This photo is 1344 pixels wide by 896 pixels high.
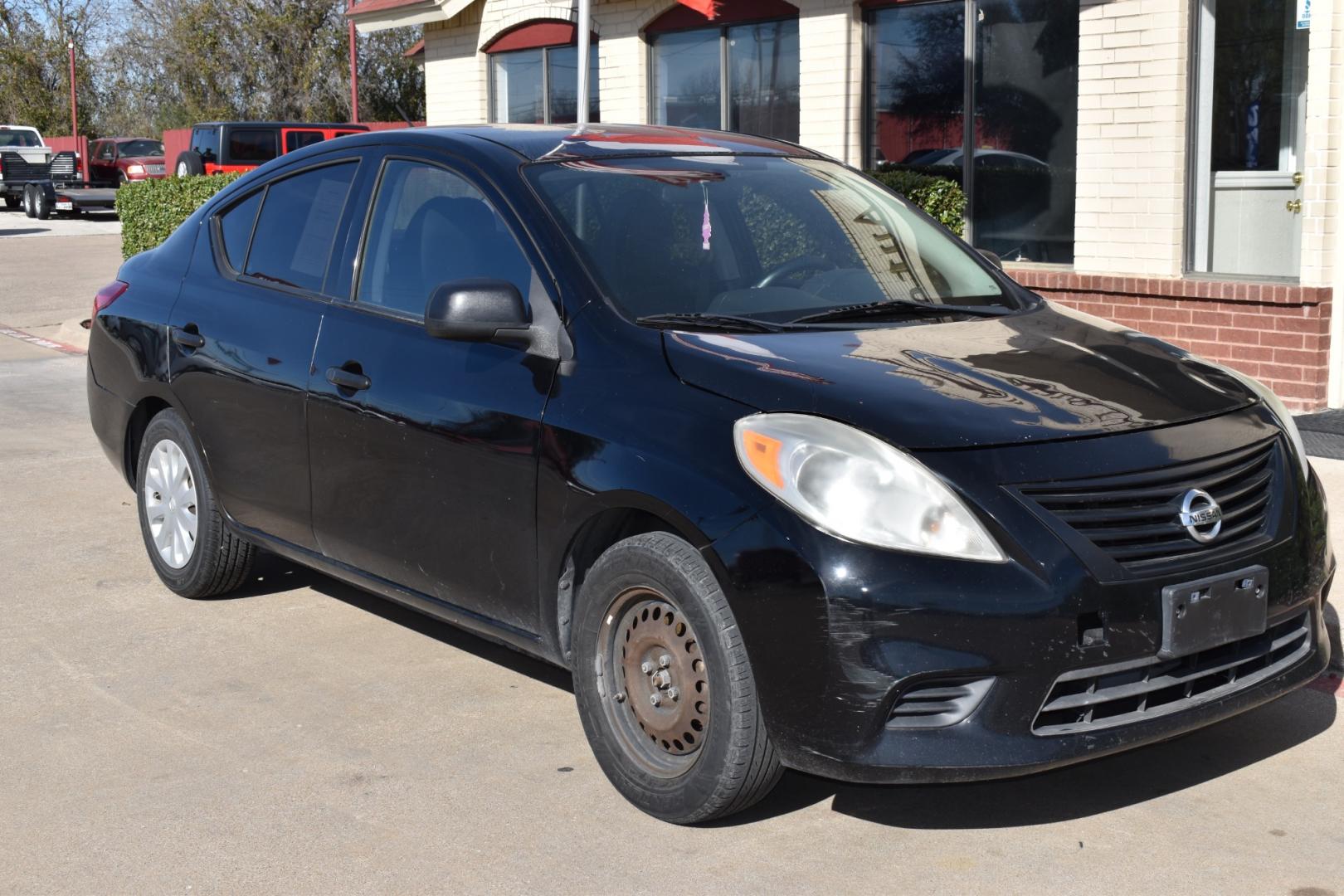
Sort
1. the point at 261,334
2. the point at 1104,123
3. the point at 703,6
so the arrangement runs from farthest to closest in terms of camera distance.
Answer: the point at 703,6 < the point at 1104,123 < the point at 261,334

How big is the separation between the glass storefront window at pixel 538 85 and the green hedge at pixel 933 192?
5483mm

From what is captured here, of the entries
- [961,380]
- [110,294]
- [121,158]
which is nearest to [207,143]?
[121,158]

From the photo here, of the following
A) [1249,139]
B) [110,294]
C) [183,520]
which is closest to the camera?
[183,520]

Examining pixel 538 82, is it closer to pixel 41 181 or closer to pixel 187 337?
pixel 187 337

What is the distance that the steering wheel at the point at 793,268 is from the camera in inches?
184

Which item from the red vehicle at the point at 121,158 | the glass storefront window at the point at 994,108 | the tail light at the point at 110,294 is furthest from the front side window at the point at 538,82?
the red vehicle at the point at 121,158

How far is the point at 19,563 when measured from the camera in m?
6.73

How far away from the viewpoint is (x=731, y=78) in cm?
1477

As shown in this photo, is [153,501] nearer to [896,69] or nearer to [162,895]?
[162,895]

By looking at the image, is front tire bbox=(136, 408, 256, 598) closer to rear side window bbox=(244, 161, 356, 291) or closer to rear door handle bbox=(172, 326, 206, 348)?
rear door handle bbox=(172, 326, 206, 348)

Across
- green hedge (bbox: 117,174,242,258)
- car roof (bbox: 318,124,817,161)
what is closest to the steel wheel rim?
car roof (bbox: 318,124,817,161)

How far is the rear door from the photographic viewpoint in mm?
5242

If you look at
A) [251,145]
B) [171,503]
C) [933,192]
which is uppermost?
[251,145]

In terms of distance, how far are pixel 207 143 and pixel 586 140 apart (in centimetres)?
2474
